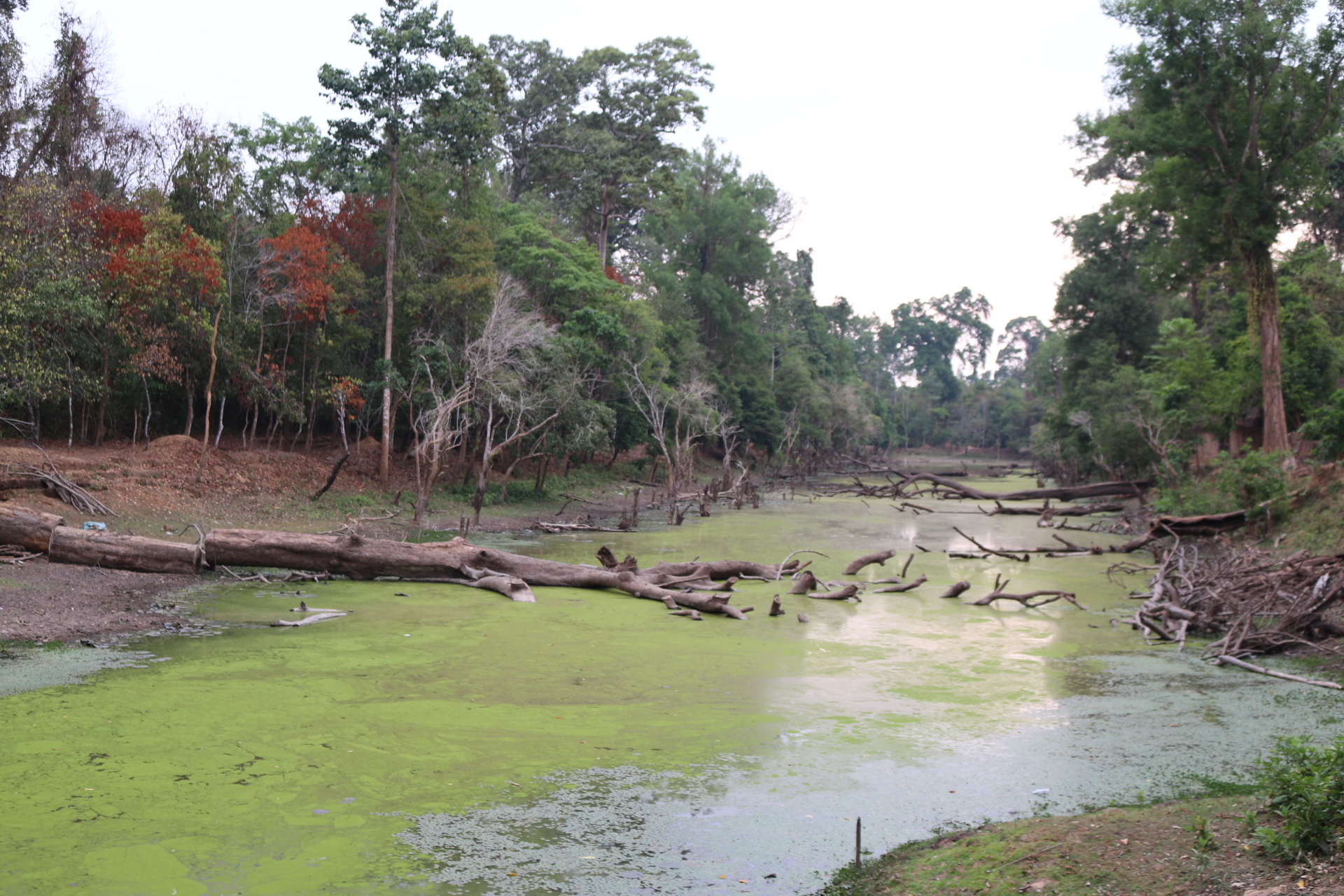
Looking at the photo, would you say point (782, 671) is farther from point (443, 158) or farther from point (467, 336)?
point (443, 158)

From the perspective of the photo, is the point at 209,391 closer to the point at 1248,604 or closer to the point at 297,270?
the point at 297,270

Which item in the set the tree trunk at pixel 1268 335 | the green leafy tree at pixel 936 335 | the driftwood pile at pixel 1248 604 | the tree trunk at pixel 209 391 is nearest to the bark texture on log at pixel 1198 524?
the driftwood pile at pixel 1248 604

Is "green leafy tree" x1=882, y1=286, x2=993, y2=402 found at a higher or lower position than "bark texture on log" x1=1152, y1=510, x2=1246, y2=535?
higher

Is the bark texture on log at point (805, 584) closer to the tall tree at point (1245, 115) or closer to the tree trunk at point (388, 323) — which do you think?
the tall tree at point (1245, 115)

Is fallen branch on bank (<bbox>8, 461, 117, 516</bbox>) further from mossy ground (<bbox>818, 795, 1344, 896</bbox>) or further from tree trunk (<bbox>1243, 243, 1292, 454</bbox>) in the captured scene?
tree trunk (<bbox>1243, 243, 1292, 454</bbox>)

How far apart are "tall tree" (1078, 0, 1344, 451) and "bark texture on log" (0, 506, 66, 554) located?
19.1 metres

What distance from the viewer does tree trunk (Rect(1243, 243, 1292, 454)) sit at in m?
16.8

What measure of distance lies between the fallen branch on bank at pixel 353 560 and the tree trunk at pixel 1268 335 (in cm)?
1161

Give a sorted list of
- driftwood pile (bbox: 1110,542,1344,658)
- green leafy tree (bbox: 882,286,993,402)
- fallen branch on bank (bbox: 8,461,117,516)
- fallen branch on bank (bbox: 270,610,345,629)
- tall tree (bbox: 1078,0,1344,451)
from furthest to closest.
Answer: green leafy tree (bbox: 882,286,993,402), tall tree (bbox: 1078,0,1344,451), fallen branch on bank (bbox: 8,461,117,516), fallen branch on bank (bbox: 270,610,345,629), driftwood pile (bbox: 1110,542,1344,658)

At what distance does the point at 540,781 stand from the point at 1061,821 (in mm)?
2600

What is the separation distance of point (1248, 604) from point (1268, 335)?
10452mm

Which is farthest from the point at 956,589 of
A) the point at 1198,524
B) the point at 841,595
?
the point at 1198,524

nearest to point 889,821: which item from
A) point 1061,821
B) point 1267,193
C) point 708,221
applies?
point 1061,821

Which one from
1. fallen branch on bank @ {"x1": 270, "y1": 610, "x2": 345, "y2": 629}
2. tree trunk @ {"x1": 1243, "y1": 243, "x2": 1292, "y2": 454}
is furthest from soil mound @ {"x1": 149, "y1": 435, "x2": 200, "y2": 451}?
tree trunk @ {"x1": 1243, "y1": 243, "x2": 1292, "y2": 454}
